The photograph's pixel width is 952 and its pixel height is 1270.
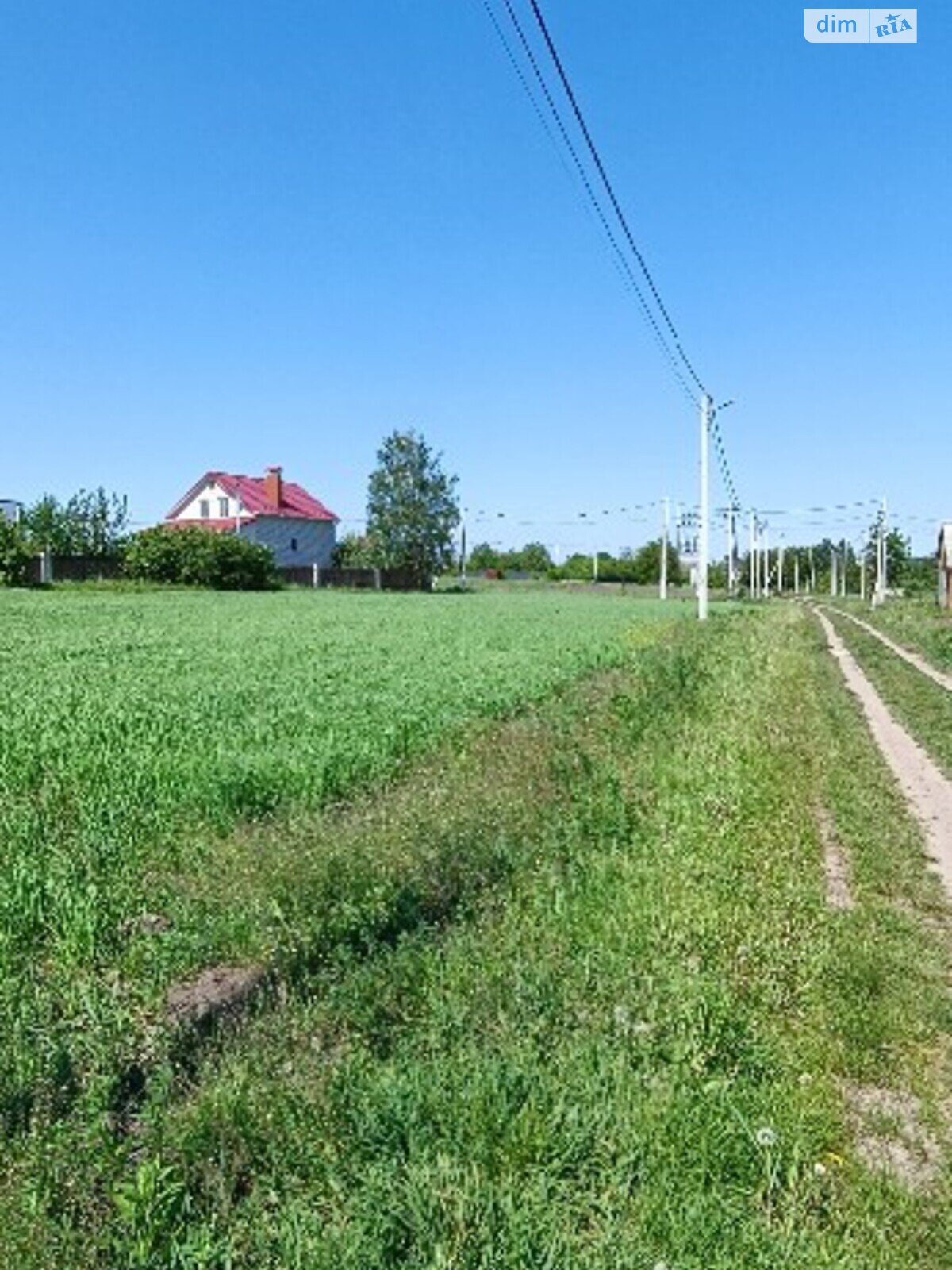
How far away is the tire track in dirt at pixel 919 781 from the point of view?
317 inches

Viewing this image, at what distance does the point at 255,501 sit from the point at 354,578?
11.6 meters

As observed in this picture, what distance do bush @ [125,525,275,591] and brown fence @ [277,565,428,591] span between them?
9.19 metres

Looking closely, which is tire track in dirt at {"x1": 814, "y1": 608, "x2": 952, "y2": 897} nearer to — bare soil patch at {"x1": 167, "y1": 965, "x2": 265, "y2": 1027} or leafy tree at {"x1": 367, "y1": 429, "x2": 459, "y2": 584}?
bare soil patch at {"x1": 167, "y1": 965, "x2": 265, "y2": 1027}

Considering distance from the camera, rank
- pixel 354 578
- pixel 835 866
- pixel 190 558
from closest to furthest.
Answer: pixel 835 866 → pixel 190 558 → pixel 354 578

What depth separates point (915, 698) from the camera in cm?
1770

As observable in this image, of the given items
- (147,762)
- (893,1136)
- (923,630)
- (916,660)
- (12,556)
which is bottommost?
(916,660)

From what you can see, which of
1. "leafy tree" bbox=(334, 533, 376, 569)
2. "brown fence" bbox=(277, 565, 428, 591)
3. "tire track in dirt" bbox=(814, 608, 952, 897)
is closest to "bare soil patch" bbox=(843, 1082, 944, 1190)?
"tire track in dirt" bbox=(814, 608, 952, 897)

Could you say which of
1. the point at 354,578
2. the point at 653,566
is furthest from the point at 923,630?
the point at 653,566

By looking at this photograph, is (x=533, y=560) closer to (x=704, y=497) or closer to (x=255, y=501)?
(x=255, y=501)

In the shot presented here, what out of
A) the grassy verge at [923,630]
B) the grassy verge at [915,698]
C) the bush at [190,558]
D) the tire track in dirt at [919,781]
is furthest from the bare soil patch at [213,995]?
the bush at [190,558]

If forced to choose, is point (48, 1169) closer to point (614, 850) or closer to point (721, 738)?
point (614, 850)

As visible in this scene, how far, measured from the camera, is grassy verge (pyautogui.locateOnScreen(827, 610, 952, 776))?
13004 millimetres

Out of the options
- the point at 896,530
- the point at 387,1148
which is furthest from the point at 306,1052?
the point at 896,530

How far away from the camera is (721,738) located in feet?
35.4
